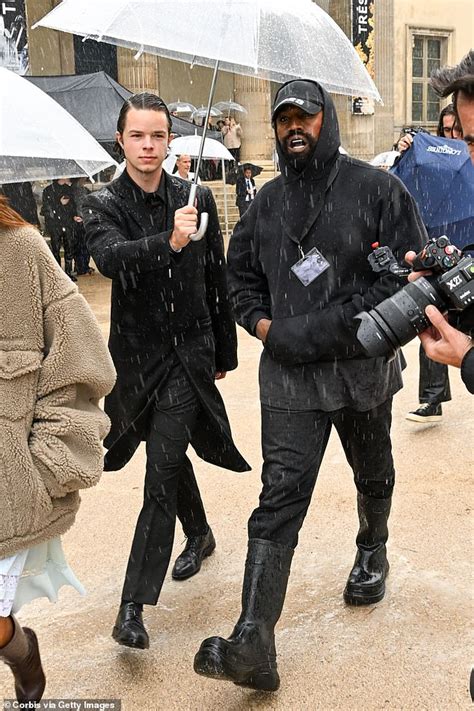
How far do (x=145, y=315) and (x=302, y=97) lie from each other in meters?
1.03

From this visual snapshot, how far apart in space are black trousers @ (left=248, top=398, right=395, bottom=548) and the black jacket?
0.07 m

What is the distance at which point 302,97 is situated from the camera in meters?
3.27

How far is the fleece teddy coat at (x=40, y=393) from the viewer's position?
2.48 m

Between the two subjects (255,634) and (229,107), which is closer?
(255,634)

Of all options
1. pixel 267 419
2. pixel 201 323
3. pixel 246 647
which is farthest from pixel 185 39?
pixel 246 647

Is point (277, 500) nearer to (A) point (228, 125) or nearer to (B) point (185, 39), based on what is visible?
(B) point (185, 39)

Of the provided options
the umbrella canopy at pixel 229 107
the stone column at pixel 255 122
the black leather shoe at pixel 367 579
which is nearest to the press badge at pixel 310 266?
the black leather shoe at pixel 367 579

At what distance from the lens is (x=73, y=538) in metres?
4.54

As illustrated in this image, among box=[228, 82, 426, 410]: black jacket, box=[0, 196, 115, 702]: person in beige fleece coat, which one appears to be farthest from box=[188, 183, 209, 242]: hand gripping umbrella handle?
box=[0, 196, 115, 702]: person in beige fleece coat

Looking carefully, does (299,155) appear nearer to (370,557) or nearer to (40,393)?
(40,393)

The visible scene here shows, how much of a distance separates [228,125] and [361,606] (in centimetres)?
2111

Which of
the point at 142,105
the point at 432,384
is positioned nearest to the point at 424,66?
the point at 432,384

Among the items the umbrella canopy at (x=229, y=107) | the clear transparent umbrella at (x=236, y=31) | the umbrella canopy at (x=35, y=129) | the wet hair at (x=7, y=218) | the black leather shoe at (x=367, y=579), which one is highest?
the umbrella canopy at (x=229, y=107)

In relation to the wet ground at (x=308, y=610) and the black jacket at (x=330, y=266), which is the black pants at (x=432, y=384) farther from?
the black jacket at (x=330, y=266)
